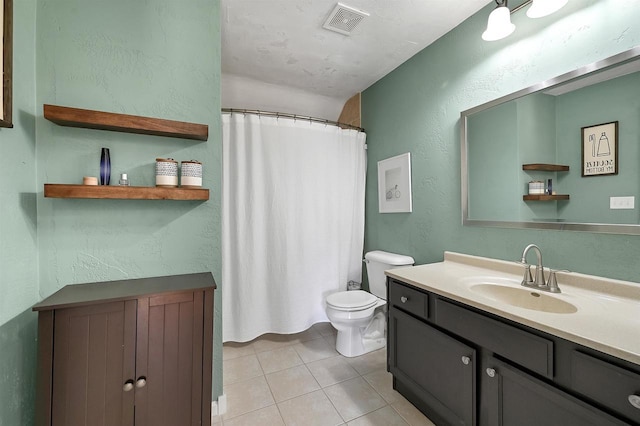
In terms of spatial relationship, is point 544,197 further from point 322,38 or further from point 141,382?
point 141,382

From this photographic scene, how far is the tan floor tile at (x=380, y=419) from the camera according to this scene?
142 centimetres

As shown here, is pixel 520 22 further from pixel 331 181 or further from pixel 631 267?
pixel 331 181

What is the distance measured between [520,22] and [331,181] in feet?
5.57

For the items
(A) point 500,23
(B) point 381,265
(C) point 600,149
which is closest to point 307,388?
(B) point 381,265

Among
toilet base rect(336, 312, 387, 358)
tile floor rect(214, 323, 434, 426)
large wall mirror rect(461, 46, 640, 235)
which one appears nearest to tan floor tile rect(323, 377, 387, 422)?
tile floor rect(214, 323, 434, 426)

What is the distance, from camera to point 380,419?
1448mm

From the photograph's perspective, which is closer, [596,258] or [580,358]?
[580,358]

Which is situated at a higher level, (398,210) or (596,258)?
(398,210)

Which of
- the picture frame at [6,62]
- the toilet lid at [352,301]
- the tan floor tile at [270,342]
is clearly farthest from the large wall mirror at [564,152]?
the picture frame at [6,62]

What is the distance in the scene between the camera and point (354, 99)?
2.94 meters

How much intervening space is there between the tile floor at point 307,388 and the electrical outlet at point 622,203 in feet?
4.71

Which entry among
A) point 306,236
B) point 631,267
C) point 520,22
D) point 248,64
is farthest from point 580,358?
point 248,64

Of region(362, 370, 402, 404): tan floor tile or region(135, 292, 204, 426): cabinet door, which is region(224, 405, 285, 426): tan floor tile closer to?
region(135, 292, 204, 426): cabinet door

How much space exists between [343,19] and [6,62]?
173 centimetres
